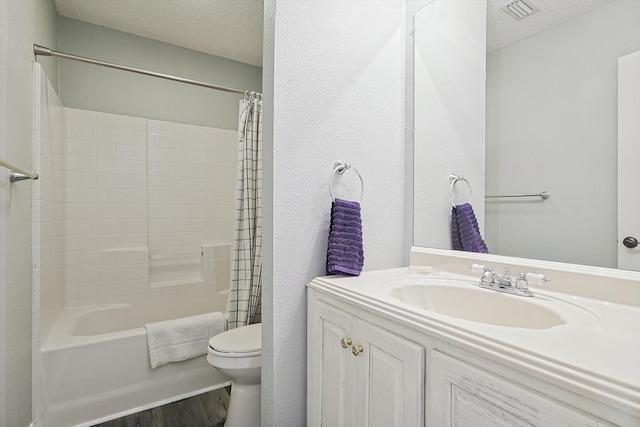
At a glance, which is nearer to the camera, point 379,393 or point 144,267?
point 379,393

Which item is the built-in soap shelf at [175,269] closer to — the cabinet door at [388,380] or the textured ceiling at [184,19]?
the textured ceiling at [184,19]

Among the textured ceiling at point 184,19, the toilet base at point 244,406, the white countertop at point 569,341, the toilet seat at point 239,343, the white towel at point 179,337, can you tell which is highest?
the textured ceiling at point 184,19

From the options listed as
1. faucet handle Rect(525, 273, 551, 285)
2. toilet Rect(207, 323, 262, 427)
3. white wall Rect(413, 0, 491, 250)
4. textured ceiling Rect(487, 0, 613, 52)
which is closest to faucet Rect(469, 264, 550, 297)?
faucet handle Rect(525, 273, 551, 285)

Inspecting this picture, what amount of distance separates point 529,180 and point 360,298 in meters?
0.72

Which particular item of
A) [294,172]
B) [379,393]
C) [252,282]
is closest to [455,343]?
[379,393]

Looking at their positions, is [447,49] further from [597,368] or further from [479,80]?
[597,368]

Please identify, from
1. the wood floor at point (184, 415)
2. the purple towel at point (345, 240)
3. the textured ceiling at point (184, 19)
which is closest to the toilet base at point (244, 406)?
the wood floor at point (184, 415)

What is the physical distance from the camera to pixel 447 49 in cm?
143

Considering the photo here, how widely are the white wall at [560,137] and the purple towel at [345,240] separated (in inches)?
19.8

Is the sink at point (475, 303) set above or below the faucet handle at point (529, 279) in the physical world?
below

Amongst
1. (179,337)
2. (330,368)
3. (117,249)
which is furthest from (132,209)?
(330,368)

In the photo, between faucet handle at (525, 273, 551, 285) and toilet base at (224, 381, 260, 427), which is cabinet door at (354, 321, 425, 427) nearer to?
faucet handle at (525, 273, 551, 285)

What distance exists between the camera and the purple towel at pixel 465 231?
4.21ft

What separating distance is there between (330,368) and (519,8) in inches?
56.3
